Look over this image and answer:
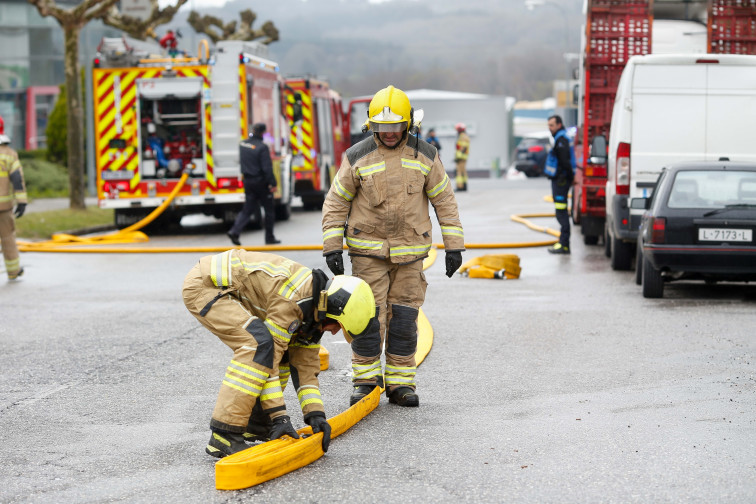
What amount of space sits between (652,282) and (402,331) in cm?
504

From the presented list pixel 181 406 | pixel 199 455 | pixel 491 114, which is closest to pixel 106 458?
pixel 199 455

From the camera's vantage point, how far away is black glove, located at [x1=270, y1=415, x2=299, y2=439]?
A: 5.30 meters

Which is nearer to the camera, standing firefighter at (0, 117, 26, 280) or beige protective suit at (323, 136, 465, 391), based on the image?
beige protective suit at (323, 136, 465, 391)

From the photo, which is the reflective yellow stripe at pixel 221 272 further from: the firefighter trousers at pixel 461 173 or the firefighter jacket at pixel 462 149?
the firefighter trousers at pixel 461 173

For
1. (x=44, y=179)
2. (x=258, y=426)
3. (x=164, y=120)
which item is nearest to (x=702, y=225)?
(x=258, y=426)

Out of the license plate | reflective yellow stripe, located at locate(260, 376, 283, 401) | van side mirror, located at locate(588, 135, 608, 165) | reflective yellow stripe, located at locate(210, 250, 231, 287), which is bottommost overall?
reflective yellow stripe, located at locate(260, 376, 283, 401)

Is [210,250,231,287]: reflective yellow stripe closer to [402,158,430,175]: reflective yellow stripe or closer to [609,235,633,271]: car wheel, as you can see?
[402,158,430,175]: reflective yellow stripe

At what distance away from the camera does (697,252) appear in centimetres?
1069

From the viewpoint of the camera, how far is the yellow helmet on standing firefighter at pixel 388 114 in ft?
21.2

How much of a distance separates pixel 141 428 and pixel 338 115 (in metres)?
23.6

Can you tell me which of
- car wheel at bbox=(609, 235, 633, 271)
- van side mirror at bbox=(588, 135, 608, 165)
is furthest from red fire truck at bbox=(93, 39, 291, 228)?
car wheel at bbox=(609, 235, 633, 271)

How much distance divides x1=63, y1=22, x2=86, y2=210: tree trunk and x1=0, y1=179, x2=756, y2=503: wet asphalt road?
11.3m

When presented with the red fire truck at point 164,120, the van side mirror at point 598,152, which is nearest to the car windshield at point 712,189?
the van side mirror at point 598,152

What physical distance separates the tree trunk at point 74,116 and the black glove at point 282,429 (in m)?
18.3
